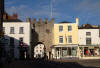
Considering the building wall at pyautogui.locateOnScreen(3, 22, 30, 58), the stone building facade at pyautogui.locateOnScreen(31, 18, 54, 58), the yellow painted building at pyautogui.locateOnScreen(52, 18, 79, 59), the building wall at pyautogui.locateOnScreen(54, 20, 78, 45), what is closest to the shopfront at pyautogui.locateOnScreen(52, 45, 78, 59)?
the yellow painted building at pyautogui.locateOnScreen(52, 18, 79, 59)

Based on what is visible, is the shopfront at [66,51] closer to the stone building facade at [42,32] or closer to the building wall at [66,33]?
the building wall at [66,33]

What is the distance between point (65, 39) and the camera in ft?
171

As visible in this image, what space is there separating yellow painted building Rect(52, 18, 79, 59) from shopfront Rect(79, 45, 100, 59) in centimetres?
156

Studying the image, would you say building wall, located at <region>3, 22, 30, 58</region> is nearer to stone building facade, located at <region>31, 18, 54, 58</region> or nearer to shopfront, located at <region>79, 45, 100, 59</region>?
stone building facade, located at <region>31, 18, 54, 58</region>

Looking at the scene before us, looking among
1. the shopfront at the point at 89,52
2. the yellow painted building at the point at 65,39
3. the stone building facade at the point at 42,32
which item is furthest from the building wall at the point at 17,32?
the shopfront at the point at 89,52

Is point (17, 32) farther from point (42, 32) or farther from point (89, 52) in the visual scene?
point (89, 52)

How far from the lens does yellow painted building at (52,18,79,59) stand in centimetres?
5156

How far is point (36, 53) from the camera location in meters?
64.1

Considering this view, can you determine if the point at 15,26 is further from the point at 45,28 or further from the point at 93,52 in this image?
the point at 93,52

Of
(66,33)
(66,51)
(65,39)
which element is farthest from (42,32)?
(66,51)

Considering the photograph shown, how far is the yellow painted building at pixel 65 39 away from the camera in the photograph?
51.6 m

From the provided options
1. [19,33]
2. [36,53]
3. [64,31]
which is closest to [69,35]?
[64,31]

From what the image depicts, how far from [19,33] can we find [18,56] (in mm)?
5192

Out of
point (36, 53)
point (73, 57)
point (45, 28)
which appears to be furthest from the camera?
point (36, 53)
